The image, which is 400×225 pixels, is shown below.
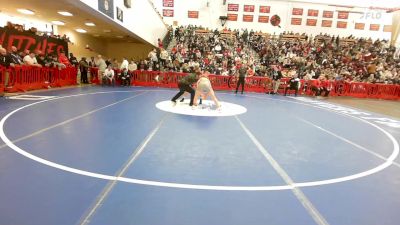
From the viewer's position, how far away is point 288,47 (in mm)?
27125

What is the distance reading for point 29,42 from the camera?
13930mm

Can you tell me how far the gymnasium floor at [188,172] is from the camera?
290 centimetres

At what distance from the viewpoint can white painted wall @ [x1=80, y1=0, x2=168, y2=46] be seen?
47.6ft

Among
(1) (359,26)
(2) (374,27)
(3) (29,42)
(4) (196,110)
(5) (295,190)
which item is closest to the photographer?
(5) (295,190)

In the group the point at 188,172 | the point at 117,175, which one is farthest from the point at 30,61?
the point at 188,172

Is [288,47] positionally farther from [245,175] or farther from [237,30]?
[245,175]

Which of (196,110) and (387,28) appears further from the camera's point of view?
(387,28)

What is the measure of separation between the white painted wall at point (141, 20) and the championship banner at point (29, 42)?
432 centimetres

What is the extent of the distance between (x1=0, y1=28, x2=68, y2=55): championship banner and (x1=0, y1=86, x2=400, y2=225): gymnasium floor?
755 cm

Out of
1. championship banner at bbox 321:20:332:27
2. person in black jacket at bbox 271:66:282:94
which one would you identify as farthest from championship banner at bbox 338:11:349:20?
person in black jacket at bbox 271:66:282:94

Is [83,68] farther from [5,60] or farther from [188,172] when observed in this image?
[188,172]

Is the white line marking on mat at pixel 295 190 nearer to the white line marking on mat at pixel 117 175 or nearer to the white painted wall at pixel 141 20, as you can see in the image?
the white line marking on mat at pixel 117 175

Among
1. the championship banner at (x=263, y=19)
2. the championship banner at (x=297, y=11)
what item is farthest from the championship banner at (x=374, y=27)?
the championship banner at (x=263, y=19)

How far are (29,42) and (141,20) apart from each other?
23.5ft
